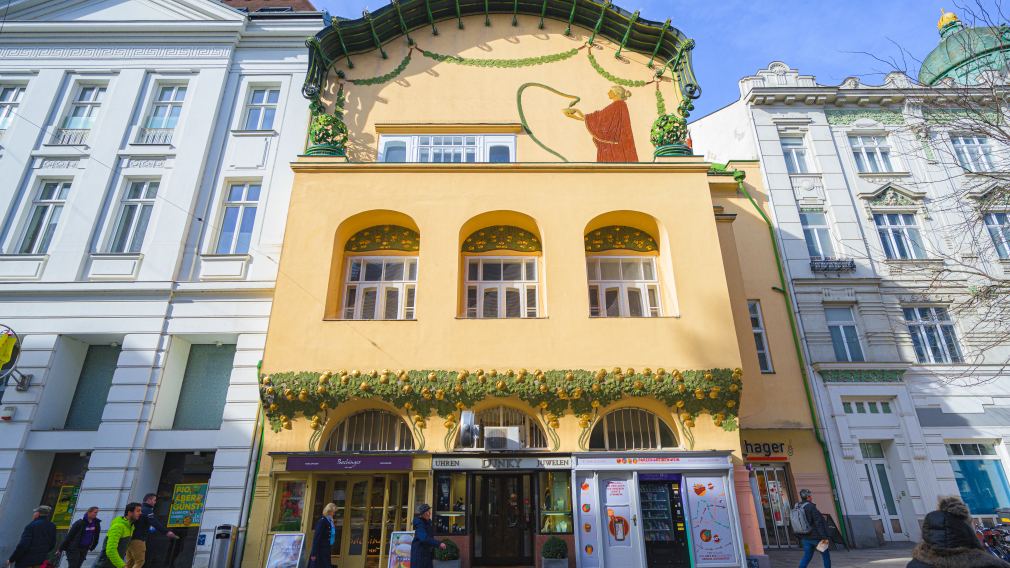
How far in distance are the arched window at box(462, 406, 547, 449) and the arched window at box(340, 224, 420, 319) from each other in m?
3.32

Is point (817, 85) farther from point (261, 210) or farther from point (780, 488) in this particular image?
point (261, 210)

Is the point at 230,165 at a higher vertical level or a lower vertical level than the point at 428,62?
lower

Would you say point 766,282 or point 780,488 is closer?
point 780,488

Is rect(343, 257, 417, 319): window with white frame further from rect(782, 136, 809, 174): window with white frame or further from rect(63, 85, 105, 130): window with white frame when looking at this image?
rect(782, 136, 809, 174): window with white frame

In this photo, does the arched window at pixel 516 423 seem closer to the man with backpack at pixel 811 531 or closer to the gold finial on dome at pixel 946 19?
the man with backpack at pixel 811 531

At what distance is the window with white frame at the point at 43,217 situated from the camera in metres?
15.5

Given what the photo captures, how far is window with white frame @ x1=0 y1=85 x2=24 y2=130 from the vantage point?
17266 mm

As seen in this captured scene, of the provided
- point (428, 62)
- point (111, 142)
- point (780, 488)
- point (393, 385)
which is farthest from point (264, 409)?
point (780, 488)

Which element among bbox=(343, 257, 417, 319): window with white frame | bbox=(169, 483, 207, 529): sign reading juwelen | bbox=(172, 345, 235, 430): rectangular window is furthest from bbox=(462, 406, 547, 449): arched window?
bbox=(169, 483, 207, 529): sign reading juwelen

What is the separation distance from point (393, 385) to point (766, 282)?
12.6 meters

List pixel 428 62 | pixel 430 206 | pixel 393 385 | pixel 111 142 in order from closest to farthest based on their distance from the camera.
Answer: pixel 393 385 < pixel 430 206 < pixel 111 142 < pixel 428 62

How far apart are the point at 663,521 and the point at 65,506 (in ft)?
47.9

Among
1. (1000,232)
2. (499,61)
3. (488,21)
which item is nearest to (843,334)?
(1000,232)

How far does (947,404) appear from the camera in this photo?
16250 mm
